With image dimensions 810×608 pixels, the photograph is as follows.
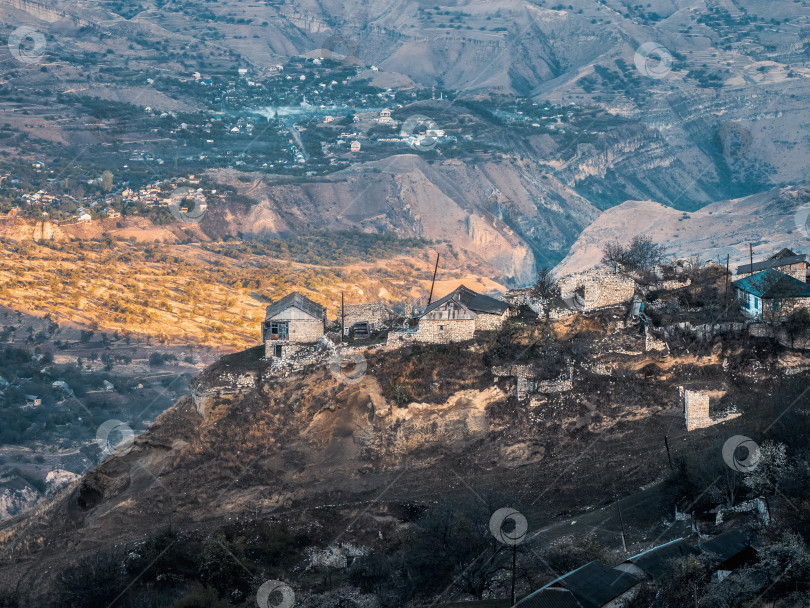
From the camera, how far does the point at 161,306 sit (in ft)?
238

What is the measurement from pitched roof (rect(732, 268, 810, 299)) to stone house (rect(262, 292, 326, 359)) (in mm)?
13875

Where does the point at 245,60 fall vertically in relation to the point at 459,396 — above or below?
above

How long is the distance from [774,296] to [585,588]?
545 inches

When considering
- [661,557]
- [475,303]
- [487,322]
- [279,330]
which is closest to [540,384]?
[487,322]

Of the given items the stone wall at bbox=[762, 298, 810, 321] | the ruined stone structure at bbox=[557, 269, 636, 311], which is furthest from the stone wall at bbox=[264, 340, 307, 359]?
the stone wall at bbox=[762, 298, 810, 321]

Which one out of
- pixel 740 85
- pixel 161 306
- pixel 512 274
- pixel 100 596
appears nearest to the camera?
pixel 100 596

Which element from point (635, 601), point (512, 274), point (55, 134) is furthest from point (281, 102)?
point (635, 601)

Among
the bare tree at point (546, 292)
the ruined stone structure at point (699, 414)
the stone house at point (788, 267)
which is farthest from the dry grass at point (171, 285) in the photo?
the ruined stone structure at point (699, 414)

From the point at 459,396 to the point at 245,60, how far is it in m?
139

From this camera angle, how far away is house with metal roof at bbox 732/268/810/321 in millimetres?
33750

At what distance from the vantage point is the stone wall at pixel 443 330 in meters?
34.3

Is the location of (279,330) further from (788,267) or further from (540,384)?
(788,267)

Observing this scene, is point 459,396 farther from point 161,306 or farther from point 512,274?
point 512,274

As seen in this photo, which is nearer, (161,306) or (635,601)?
(635,601)
